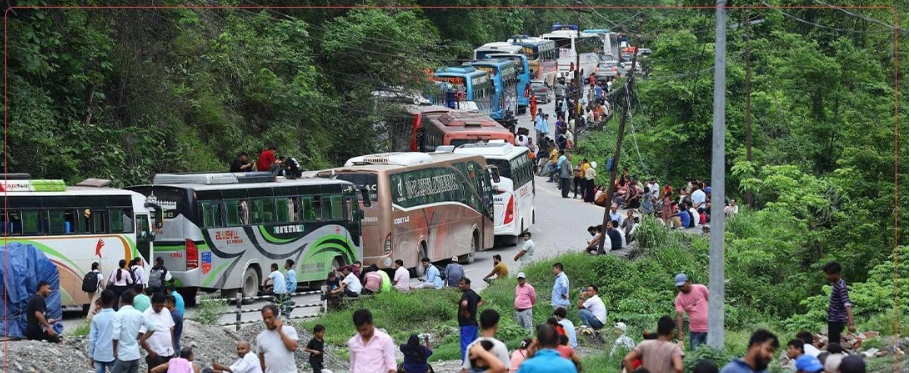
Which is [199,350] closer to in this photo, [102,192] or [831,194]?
[102,192]

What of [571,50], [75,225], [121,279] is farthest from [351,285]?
[571,50]

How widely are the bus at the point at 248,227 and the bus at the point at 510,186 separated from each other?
9412 millimetres

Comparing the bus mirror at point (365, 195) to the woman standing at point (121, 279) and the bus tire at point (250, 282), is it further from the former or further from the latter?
the woman standing at point (121, 279)

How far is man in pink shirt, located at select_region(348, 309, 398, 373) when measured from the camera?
13883 millimetres

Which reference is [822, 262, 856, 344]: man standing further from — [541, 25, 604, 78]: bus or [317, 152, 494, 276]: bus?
[541, 25, 604, 78]: bus

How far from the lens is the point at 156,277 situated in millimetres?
26078

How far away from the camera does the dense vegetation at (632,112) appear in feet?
107

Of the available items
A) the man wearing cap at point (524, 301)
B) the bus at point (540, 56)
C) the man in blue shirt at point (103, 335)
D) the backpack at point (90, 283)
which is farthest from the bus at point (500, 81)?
the man in blue shirt at point (103, 335)

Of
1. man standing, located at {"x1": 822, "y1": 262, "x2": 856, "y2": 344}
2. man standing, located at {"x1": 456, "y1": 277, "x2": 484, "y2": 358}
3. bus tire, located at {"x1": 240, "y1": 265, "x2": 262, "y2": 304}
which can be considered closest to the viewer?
man standing, located at {"x1": 822, "y1": 262, "x2": 856, "y2": 344}

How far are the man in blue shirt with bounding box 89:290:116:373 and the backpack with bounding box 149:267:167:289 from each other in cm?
812

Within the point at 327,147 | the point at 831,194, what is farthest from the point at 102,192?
the point at 327,147

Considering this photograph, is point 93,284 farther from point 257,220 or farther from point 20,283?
point 257,220

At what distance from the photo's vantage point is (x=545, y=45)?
86562mm

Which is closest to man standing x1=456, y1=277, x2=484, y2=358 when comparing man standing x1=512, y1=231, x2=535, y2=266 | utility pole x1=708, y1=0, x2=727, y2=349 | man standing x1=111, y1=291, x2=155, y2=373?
utility pole x1=708, y1=0, x2=727, y2=349
